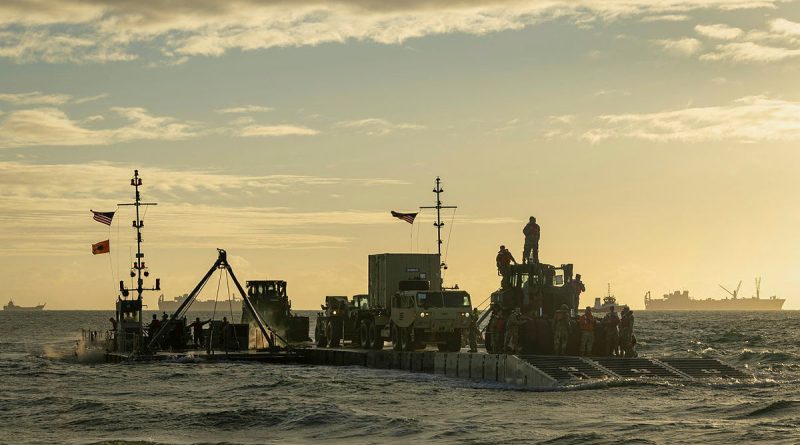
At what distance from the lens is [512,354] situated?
41.1m

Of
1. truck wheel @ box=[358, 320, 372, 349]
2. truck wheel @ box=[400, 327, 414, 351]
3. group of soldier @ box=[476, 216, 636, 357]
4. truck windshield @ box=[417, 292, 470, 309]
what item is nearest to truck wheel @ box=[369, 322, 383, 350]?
truck wheel @ box=[358, 320, 372, 349]

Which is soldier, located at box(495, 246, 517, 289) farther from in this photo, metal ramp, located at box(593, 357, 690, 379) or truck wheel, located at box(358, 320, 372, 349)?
truck wheel, located at box(358, 320, 372, 349)

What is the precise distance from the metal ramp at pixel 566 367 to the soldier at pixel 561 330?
0.96m

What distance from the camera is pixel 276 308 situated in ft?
205

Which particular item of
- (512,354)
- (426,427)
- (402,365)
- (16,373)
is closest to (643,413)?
(426,427)

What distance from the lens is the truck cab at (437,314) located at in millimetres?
44438

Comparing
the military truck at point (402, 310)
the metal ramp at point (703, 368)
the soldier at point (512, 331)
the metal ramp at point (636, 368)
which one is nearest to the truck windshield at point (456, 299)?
the military truck at point (402, 310)

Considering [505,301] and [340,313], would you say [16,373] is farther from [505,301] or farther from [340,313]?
[505,301]

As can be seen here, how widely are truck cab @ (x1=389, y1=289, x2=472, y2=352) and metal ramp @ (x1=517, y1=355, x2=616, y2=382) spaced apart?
513cm

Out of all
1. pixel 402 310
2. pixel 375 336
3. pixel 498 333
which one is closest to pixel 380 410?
pixel 498 333

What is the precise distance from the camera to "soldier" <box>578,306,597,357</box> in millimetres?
40438

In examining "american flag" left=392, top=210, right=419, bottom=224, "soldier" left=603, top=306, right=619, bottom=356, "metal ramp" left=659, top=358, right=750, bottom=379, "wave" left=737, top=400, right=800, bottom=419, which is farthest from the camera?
"american flag" left=392, top=210, right=419, bottom=224

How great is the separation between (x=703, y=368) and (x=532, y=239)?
24.4 ft

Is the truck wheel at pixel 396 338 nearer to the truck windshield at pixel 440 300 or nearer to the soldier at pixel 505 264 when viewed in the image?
the truck windshield at pixel 440 300
